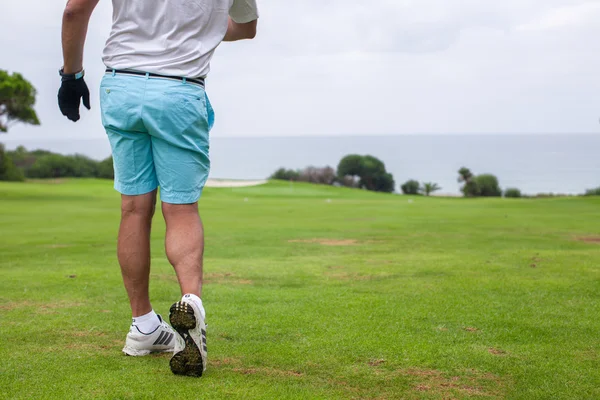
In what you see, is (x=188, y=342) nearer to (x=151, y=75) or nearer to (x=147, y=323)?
(x=147, y=323)

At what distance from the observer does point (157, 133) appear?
3242 mm

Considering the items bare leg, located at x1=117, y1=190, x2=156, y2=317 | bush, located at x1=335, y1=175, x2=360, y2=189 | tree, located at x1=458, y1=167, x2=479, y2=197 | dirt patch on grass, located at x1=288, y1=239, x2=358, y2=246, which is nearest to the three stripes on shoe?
bare leg, located at x1=117, y1=190, x2=156, y2=317

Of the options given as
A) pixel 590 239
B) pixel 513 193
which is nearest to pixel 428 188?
Result: pixel 513 193

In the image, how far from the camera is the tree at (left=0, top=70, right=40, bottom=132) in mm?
25219

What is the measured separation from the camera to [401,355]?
3418mm

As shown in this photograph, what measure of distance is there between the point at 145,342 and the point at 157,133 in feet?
3.28

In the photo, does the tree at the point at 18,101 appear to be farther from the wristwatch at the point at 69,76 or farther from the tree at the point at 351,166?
the tree at the point at 351,166

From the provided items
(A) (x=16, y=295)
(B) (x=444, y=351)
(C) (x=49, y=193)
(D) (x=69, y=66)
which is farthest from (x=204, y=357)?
(C) (x=49, y=193)

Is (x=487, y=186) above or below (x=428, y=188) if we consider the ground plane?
above

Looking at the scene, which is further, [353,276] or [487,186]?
[487,186]

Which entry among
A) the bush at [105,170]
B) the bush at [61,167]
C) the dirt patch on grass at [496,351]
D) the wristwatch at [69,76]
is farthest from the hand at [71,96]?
the bush at [105,170]

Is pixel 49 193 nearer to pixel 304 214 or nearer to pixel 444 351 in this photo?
pixel 304 214

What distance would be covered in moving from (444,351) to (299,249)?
21.3ft

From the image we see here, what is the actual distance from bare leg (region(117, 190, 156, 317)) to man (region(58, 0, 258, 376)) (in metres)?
0.04
